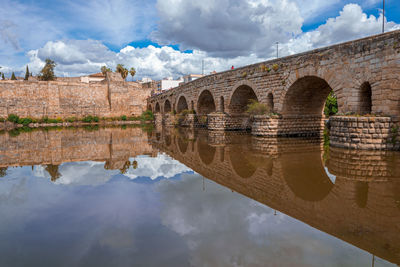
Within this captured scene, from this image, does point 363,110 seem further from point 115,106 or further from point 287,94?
point 115,106

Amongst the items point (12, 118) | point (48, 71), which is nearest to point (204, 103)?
point (12, 118)

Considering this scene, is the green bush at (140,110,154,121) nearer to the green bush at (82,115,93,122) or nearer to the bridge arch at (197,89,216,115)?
the green bush at (82,115,93,122)

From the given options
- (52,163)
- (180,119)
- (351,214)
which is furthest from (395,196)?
(180,119)

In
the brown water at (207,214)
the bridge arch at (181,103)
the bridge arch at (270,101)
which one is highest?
the bridge arch at (181,103)

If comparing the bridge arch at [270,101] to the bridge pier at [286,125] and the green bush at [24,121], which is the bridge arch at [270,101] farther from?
the green bush at [24,121]

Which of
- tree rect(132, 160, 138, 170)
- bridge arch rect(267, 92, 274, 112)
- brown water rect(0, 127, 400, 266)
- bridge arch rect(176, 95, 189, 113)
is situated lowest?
brown water rect(0, 127, 400, 266)

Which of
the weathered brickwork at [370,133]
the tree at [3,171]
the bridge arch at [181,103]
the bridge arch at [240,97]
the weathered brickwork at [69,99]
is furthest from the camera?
the weathered brickwork at [69,99]

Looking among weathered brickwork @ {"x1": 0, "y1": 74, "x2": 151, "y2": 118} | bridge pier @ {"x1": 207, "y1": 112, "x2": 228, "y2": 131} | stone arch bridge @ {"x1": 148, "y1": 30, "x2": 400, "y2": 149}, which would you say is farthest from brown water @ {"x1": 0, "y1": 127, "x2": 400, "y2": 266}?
weathered brickwork @ {"x1": 0, "y1": 74, "x2": 151, "y2": 118}

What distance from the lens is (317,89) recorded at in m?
13.8

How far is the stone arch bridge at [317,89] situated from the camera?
345 inches

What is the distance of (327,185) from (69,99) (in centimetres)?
3658

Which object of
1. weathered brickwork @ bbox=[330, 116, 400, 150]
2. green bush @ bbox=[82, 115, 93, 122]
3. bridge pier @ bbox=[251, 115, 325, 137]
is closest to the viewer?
weathered brickwork @ bbox=[330, 116, 400, 150]

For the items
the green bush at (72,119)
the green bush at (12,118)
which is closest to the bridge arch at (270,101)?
the green bush at (72,119)

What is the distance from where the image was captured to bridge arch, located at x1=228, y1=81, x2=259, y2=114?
56.9 ft
